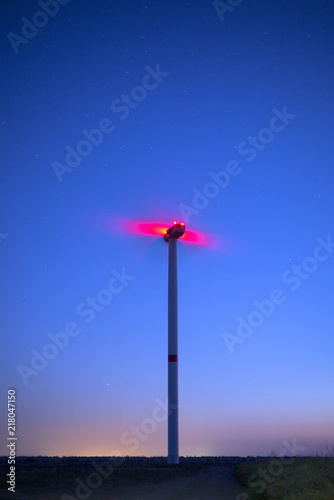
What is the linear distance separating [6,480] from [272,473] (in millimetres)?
15526

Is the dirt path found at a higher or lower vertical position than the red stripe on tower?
lower

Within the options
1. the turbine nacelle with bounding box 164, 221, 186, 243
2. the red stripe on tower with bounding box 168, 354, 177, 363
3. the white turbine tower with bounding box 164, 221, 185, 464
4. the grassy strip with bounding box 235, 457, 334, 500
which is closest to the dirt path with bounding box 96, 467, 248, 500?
the grassy strip with bounding box 235, 457, 334, 500

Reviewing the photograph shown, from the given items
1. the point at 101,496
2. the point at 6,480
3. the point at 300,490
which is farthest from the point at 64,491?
the point at 300,490

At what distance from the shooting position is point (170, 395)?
2180 inches

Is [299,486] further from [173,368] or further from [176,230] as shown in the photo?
[176,230]

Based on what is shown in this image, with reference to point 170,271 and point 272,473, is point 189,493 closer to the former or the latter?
point 272,473

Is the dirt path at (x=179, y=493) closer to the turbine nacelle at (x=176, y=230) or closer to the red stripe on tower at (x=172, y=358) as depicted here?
the red stripe on tower at (x=172, y=358)

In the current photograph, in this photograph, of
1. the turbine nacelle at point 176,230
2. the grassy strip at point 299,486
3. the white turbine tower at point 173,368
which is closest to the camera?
the grassy strip at point 299,486

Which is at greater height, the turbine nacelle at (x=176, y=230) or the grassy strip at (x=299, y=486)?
the turbine nacelle at (x=176, y=230)

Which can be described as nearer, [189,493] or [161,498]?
[161,498]

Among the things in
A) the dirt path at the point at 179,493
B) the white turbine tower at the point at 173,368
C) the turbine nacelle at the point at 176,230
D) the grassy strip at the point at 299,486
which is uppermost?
the turbine nacelle at the point at 176,230

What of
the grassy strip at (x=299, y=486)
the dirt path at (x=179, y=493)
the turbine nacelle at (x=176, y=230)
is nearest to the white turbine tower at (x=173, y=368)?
the turbine nacelle at (x=176, y=230)

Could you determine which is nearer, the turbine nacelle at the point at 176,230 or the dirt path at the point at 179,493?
the dirt path at the point at 179,493

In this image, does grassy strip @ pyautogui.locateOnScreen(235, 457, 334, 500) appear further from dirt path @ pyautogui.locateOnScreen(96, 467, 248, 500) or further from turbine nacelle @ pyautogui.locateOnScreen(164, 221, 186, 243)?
turbine nacelle @ pyautogui.locateOnScreen(164, 221, 186, 243)
